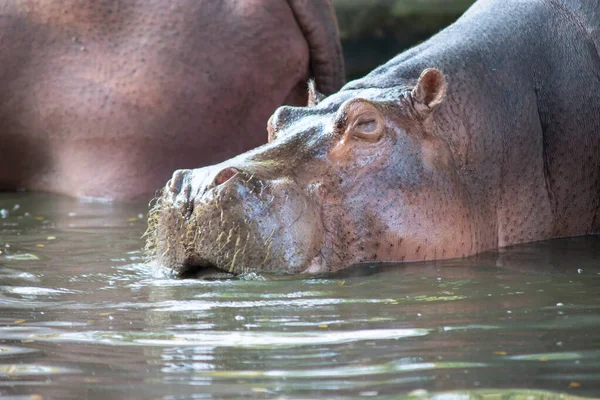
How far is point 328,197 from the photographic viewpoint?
437 centimetres

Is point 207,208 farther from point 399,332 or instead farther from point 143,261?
point 399,332

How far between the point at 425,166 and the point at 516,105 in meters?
0.72

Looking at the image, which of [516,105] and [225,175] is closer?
[225,175]

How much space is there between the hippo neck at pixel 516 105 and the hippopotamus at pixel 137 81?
2.48 m

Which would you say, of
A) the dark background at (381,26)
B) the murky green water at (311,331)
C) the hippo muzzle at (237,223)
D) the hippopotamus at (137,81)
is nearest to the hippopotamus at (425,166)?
the hippo muzzle at (237,223)

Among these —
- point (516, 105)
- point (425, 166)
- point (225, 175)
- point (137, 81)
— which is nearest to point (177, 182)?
point (225, 175)

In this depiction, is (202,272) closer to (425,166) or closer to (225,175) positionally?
(225,175)

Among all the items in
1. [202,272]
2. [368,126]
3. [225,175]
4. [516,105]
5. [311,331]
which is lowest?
[311,331]

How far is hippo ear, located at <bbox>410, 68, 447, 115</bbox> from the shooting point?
4602 millimetres

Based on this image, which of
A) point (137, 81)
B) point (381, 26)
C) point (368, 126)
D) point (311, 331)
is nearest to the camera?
point (311, 331)

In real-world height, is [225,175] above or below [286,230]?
above

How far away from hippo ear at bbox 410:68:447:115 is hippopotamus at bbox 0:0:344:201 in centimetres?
318

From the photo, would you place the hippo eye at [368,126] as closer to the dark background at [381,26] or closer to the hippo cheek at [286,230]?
the hippo cheek at [286,230]

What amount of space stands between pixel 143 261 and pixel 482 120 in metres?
1.69
